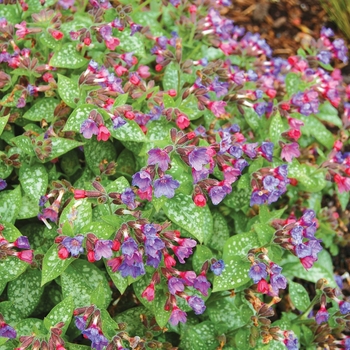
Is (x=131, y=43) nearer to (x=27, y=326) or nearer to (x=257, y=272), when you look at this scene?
(x=257, y=272)

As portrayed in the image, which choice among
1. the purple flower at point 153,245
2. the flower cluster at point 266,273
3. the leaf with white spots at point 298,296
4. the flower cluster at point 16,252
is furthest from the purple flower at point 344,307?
the flower cluster at point 16,252

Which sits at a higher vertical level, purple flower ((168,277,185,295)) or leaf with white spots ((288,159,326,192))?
leaf with white spots ((288,159,326,192))

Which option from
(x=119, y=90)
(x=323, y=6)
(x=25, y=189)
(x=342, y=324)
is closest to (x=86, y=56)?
(x=119, y=90)

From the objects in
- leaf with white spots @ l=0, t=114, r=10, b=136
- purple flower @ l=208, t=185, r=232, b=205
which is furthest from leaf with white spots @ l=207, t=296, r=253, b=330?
leaf with white spots @ l=0, t=114, r=10, b=136

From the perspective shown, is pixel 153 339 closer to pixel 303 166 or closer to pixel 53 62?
pixel 303 166

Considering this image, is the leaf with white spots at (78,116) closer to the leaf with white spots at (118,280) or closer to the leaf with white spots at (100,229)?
the leaf with white spots at (100,229)

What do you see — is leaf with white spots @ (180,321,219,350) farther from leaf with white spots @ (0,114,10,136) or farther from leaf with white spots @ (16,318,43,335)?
leaf with white spots @ (0,114,10,136)
